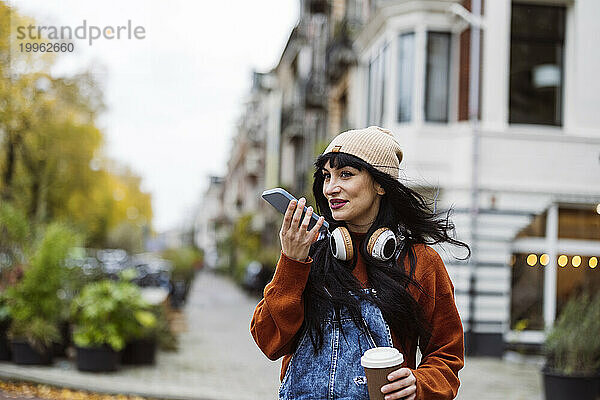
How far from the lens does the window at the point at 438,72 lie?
15086 millimetres

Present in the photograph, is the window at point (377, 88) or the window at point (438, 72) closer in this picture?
the window at point (438, 72)

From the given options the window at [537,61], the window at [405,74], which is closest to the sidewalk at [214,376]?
the window at [537,61]

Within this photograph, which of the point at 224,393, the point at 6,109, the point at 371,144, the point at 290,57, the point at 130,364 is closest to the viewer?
the point at 371,144

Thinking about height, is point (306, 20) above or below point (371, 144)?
above

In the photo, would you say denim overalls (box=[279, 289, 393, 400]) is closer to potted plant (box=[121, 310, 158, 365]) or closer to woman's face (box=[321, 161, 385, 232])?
woman's face (box=[321, 161, 385, 232])

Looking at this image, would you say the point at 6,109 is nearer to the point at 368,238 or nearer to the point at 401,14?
the point at 401,14

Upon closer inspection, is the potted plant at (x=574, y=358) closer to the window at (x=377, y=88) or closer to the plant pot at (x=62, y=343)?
the plant pot at (x=62, y=343)

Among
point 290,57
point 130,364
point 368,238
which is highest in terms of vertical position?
point 290,57

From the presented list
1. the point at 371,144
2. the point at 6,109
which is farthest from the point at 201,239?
the point at 371,144

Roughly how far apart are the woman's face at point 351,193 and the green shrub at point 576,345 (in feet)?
22.3

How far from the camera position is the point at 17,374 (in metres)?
9.78

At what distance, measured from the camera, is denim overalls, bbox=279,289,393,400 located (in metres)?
2.41

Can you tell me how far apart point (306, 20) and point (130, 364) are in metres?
22.9

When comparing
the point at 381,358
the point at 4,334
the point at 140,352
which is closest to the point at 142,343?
the point at 140,352
